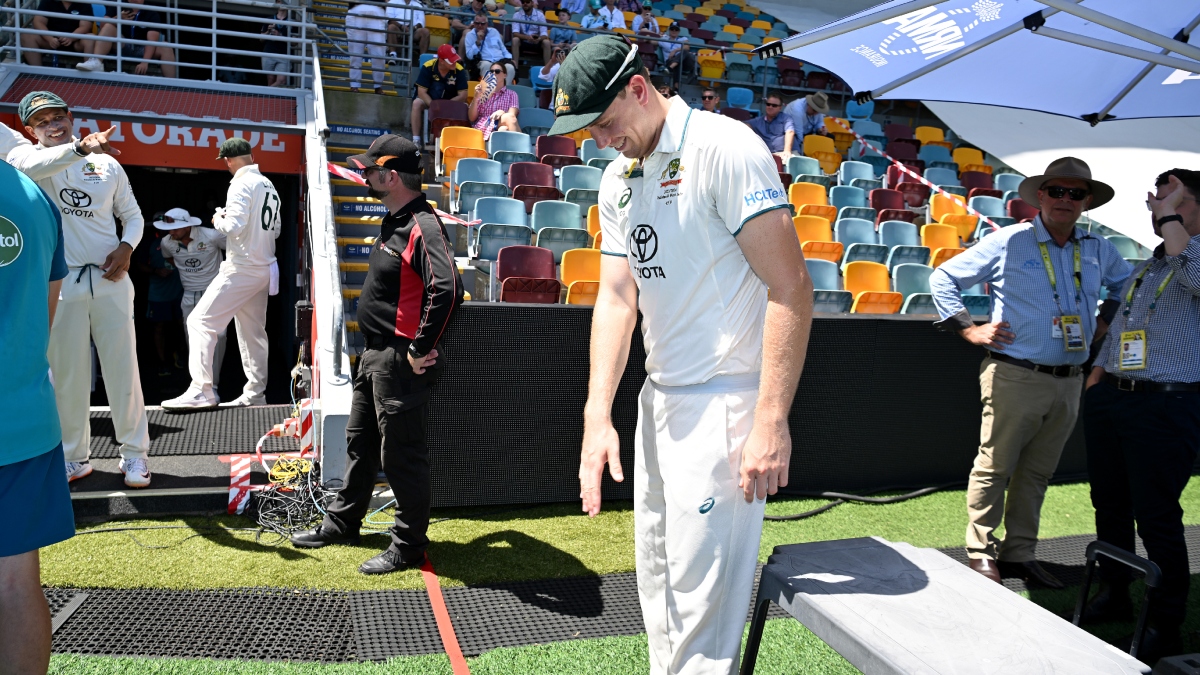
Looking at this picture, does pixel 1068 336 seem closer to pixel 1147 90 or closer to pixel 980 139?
pixel 1147 90

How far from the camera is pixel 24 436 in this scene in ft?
7.32

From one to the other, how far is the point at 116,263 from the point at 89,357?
537 millimetres

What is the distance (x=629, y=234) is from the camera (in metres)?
2.26

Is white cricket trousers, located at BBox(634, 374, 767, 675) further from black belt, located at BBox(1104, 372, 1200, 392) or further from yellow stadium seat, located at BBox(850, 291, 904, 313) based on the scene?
yellow stadium seat, located at BBox(850, 291, 904, 313)

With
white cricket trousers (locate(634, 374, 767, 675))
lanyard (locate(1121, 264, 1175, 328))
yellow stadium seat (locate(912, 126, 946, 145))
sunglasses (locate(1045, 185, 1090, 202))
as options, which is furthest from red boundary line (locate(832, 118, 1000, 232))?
white cricket trousers (locate(634, 374, 767, 675))

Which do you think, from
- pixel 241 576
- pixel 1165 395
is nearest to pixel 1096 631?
pixel 1165 395

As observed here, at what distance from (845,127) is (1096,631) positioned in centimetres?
1029

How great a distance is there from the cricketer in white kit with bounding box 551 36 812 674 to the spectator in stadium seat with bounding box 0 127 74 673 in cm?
153

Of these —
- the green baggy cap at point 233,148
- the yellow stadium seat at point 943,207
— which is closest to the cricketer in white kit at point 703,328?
the green baggy cap at point 233,148

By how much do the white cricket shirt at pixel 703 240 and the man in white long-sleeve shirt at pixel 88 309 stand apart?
3.63 m

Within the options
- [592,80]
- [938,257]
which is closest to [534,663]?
[592,80]

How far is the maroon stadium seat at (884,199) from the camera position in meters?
9.92

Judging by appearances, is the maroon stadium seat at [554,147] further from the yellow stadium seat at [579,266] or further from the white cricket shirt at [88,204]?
the white cricket shirt at [88,204]

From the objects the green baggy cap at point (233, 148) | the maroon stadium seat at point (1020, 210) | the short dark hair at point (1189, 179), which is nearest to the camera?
the short dark hair at point (1189, 179)
